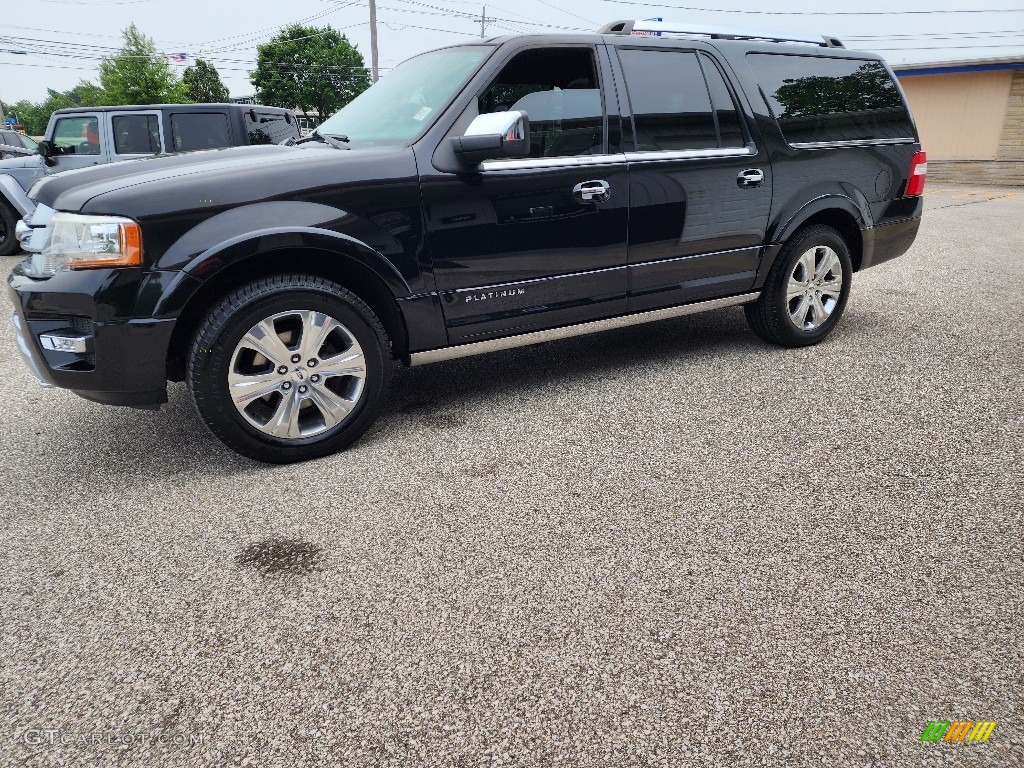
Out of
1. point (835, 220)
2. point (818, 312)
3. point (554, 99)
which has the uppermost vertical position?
point (554, 99)

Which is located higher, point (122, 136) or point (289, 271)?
point (122, 136)

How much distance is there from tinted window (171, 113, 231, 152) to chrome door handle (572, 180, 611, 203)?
6.59 m

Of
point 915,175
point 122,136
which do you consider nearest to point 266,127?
point 122,136

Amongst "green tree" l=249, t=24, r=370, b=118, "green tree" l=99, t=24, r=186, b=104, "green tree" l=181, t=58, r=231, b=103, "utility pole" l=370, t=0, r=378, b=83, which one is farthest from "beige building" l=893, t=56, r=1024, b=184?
"green tree" l=181, t=58, r=231, b=103

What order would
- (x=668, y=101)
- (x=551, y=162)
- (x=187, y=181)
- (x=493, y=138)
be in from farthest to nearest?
(x=668, y=101)
(x=551, y=162)
(x=493, y=138)
(x=187, y=181)

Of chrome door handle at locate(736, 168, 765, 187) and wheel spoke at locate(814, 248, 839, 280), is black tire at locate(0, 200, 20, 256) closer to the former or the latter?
chrome door handle at locate(736, 168, 765, 187)

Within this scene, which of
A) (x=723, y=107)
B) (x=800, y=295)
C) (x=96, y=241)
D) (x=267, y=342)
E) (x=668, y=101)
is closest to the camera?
(x=96, y=241)

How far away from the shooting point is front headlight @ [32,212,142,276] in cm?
267

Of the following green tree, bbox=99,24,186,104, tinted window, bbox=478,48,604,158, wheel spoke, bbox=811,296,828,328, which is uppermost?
green tree, bbox=99,24,186,104

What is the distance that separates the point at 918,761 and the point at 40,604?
2493 millimetres

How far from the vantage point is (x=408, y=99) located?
140 inches

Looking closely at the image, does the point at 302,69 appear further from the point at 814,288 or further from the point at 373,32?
the point at 814,288

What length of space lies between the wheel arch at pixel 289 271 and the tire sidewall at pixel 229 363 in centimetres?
14

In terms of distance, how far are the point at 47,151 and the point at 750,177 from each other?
886cm
